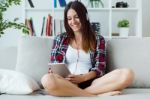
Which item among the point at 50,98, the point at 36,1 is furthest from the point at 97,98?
Answer: the point at 36,1

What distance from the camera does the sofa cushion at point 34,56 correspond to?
2.35m

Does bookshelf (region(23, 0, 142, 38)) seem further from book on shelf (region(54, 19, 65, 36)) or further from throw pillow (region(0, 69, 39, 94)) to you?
throw pillow (region(0, 69, 39, 94))

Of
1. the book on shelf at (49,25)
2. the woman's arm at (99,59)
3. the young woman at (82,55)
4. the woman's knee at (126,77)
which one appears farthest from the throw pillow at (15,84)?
the book on shelf at (49,25)

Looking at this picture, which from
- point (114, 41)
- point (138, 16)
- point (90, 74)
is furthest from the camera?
point (138, 16)

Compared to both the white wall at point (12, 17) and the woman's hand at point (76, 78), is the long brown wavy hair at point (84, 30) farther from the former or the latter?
the white wall at point (12, 17)

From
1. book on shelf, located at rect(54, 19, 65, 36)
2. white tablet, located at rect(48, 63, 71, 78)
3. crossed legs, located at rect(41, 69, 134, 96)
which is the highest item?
book on shelf, located at rect(54, 19, 65, 36)

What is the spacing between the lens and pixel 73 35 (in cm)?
250

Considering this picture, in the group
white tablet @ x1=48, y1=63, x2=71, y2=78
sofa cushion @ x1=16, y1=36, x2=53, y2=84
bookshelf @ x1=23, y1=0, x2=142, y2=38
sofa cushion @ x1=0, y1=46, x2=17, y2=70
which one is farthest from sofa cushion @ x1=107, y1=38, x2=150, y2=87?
bookshelf @ x1=23, y1=0, x2=142, y2=38

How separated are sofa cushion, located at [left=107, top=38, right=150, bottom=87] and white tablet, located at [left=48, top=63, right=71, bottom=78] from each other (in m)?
0.39

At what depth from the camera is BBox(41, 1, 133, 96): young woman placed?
6.88 feet

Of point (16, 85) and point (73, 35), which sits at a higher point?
point (73, 35)

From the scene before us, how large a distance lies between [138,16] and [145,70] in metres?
1.61

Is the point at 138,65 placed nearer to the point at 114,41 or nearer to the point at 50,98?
the point at 114,41

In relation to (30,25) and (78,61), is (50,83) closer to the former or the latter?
(78,61)
